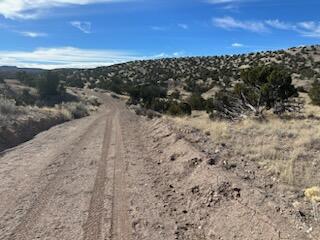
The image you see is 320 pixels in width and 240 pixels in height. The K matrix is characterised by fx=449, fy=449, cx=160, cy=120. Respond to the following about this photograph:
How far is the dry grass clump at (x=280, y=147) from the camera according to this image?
1195cm

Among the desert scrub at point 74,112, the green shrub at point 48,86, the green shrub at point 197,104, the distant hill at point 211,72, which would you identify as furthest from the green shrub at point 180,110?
the green shrub at point 48,86

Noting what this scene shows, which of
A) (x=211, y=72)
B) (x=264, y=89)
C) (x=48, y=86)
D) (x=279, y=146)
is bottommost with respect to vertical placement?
(x=48, y=86)

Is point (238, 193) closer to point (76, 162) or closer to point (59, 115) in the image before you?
point (76, 162)

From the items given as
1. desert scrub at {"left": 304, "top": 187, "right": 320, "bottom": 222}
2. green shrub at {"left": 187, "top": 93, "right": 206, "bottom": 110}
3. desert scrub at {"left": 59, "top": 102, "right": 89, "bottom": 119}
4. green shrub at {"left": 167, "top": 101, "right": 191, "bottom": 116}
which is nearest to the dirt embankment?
desert scrub at {"left": 59, "top": 102, "right": 89, "bottom": 119}

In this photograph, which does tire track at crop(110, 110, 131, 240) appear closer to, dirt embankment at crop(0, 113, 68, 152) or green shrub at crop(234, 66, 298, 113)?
dirt embankment at crop(0, 113, 68, 152)

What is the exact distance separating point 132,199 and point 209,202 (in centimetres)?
187

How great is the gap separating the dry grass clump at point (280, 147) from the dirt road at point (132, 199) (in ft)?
4.87

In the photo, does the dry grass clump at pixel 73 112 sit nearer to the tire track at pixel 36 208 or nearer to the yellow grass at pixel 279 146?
the yellow grass at pixel 279 146

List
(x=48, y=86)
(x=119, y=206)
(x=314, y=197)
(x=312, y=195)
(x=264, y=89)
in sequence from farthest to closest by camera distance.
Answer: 1. (x=48, y=86)
2. (x=264, y=89)
3. (x=119, y=206)
4. (x=312, y=195)
5. (x=314, y=197)

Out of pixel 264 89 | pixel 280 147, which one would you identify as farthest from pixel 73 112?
pixel 280 147

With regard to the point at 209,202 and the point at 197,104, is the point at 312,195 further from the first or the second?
the point at 197,104

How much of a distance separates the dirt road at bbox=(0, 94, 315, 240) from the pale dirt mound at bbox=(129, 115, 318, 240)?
21 mm

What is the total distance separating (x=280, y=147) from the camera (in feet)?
50.3

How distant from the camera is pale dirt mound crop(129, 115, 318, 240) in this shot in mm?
8105
